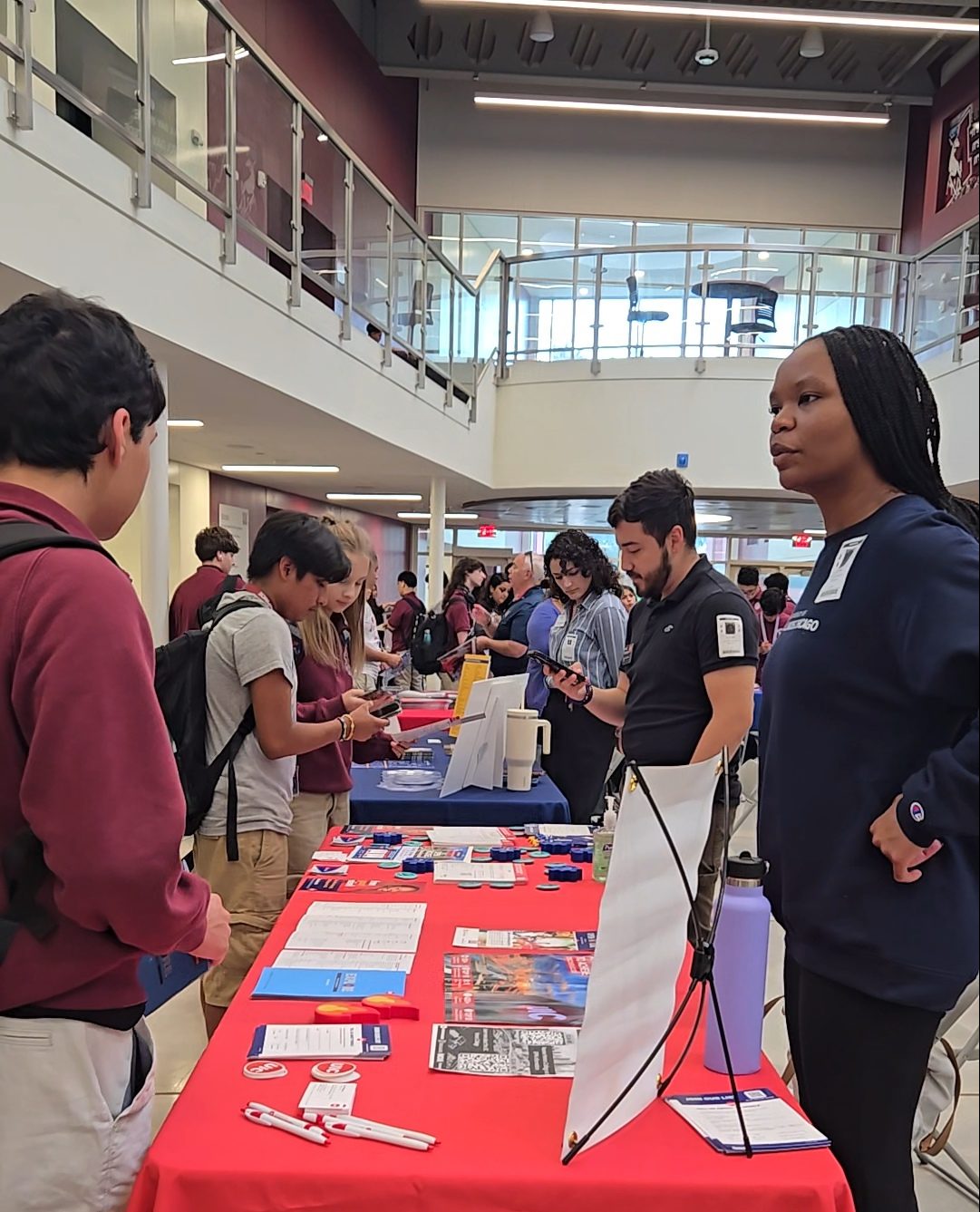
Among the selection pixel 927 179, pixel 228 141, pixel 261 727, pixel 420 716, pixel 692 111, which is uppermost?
pixel 692 111

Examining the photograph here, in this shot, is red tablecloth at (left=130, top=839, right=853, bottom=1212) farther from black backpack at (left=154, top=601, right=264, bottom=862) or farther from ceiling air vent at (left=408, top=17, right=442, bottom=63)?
ceiling air vent at (left=408, top=17, right=442, bottom=63)

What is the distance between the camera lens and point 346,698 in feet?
7.61

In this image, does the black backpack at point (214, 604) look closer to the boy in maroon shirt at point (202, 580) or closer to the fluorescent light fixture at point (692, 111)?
the boy in maroon shirt at point (202, 580)

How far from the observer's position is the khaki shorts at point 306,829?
2268mm

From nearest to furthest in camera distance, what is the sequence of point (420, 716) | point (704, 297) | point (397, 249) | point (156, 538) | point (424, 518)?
point (156, 538), point (420, 716), point (397, 249), point (704, 297), point (424, 518)

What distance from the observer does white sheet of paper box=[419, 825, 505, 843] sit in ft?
7.03

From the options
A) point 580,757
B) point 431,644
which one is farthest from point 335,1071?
point 431,644

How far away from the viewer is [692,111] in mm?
9297

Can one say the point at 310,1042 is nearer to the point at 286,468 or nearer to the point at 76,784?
the point at 76,784

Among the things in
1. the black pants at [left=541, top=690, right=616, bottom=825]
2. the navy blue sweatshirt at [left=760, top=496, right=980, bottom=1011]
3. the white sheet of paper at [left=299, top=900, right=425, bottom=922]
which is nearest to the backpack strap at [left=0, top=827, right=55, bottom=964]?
the white sheet of paper at [left=299, top=900, right=425, bottom=922]

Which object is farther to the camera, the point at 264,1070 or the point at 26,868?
the point at 264,1070

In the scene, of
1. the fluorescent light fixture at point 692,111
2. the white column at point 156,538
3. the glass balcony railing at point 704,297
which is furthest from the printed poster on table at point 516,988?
the fluorescent light fixture at point 692,111

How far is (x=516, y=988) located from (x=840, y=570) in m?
0.77

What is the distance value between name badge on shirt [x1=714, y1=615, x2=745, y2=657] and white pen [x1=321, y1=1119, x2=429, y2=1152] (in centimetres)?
126
